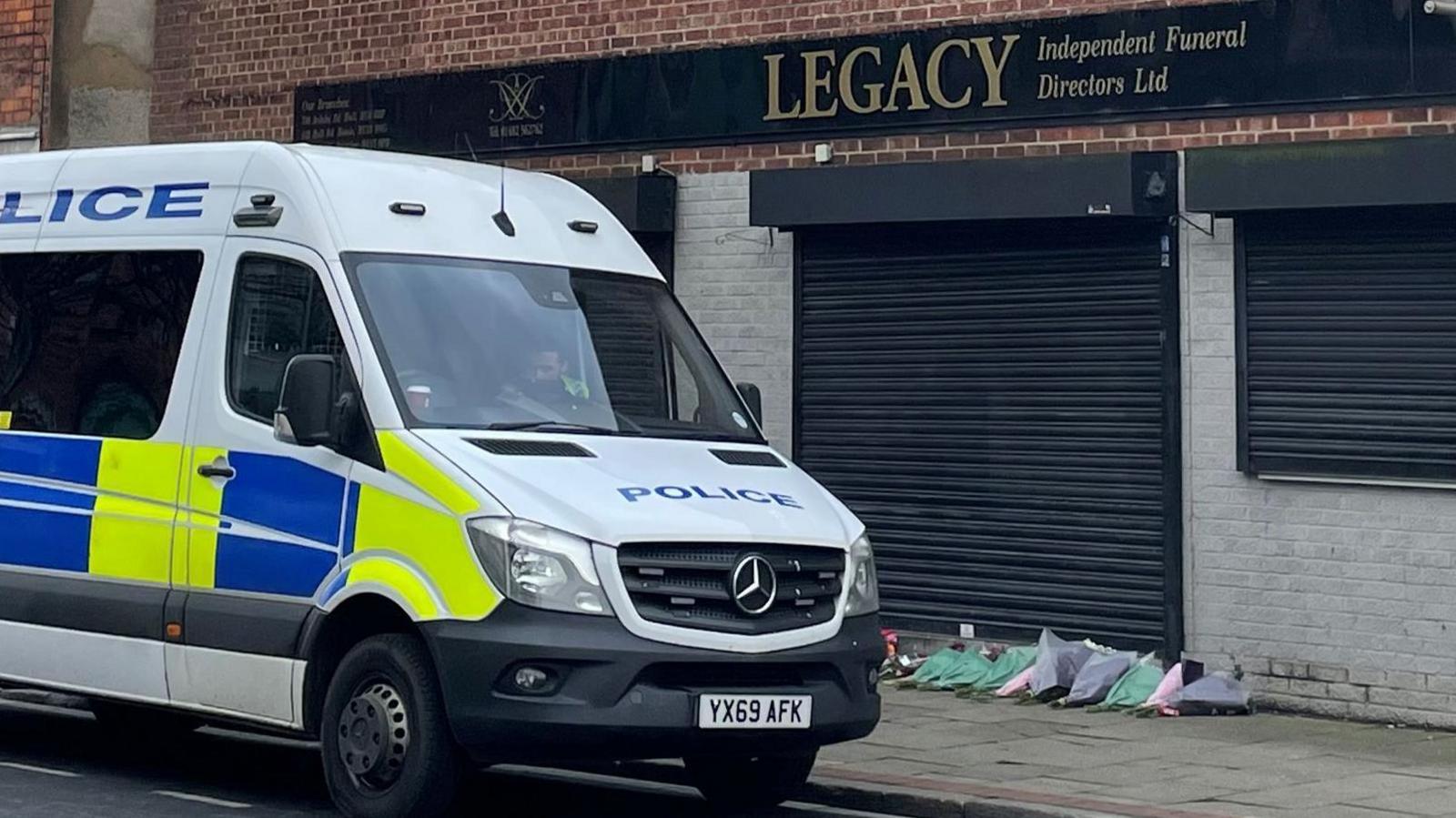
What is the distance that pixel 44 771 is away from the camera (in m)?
10.0

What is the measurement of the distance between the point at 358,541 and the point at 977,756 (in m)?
3.66

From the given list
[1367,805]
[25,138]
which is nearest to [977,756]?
[1367,805]

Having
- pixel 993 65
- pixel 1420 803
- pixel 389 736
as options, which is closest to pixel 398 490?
pixel 389 736

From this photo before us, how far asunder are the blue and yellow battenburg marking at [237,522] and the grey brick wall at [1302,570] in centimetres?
579

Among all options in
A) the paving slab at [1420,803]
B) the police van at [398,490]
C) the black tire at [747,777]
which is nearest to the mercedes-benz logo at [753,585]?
the police van at [398,490]

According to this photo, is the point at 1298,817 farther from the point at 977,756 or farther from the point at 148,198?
the point at 148,198

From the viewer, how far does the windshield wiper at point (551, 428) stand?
28.1 feet

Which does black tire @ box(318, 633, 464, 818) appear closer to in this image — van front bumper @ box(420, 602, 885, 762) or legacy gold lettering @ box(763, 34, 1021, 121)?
van front bumper @ box(420, 602, 885, 762)

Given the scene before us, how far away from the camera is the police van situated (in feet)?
26.2

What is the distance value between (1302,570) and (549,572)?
5.71 m

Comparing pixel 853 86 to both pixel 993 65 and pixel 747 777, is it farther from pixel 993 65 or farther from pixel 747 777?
pixel 747 777

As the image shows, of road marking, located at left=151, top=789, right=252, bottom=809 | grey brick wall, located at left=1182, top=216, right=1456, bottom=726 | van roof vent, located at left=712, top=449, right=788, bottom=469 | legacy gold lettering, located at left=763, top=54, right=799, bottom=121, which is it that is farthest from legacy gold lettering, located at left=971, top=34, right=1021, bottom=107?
road marking, located at left=151, top=789, right=252, bottom=809

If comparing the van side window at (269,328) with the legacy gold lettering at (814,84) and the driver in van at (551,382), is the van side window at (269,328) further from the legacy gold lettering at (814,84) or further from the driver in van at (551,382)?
the legacy gold lettering at (814,84)

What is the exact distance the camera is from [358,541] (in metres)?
8.40
